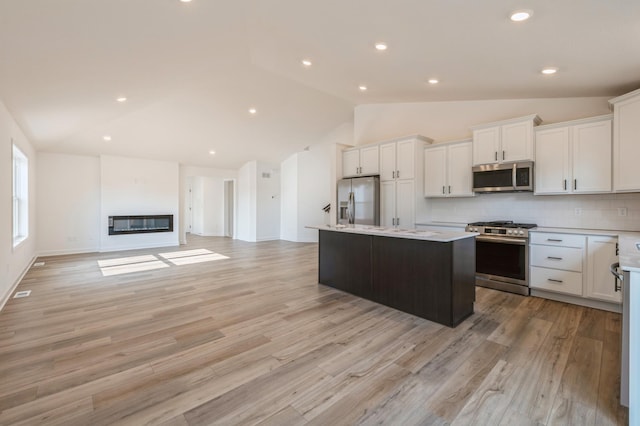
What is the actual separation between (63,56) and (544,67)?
4695 millimetres

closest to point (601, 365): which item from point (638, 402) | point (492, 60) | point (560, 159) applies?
point (638, 402)

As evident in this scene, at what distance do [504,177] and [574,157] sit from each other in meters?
0.77

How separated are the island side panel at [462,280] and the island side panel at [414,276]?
6 cm

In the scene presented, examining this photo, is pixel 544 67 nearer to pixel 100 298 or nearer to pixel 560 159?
pixel 560 159

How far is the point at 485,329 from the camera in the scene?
2830mm

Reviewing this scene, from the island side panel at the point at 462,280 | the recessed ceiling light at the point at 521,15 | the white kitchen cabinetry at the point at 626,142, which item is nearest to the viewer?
the recessed ceiling light at the point at 521,15

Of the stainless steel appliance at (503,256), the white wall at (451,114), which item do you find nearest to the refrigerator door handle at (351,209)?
the white wall at (451,114)

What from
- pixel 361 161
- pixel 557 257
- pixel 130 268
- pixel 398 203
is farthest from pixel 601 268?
pixel 130 268

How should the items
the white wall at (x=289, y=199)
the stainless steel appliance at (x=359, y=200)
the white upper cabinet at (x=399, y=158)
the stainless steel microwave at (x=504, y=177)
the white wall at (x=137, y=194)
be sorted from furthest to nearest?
the white wall at (x=289, y=199) → the white wall at (x=137, y=194) → the stainless steel appliance at (x=359, y=200) → the white upper cabinet at (x=399, y=158) → the stainless steel microwave at (x=504, y=177)

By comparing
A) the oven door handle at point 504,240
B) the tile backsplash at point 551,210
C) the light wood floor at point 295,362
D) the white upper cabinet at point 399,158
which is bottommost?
the light wood floor at point 295,362

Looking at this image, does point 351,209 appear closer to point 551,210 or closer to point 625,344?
point 551,210

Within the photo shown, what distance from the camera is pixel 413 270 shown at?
319cm

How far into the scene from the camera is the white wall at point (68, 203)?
6762 mm

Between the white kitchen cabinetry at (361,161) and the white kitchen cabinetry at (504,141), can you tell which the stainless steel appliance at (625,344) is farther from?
the white kitchen cabinetry at (361,161)
